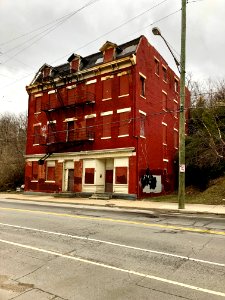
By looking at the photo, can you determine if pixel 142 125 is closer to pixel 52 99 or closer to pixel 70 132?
pixel 70 132

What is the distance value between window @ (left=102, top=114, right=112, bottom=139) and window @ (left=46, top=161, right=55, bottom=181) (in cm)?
721

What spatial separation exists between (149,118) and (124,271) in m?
23.3

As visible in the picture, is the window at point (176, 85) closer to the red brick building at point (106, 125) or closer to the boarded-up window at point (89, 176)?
the red brick building at point (106, 125)

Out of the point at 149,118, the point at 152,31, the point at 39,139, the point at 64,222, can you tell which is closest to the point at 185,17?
the point at 152,31

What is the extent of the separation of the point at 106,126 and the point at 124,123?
1973 millimetres

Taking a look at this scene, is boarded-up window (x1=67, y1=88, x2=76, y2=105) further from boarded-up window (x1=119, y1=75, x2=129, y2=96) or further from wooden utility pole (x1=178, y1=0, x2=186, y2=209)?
wooden utility pole (x1=178, y1=0, x2=186, y2=209)

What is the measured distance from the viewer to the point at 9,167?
38.7 meters

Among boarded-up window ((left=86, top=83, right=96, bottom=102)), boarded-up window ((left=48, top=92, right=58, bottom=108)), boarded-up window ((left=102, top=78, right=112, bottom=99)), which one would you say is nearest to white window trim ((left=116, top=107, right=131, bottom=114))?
boarded-up window ((left=102, top=78, right=112, bottom=99))

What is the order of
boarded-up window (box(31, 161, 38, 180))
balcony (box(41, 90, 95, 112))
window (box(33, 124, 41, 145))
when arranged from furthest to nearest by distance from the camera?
window (box(33, 124, 41, 145)) < boarded-up window (box(31, 161, 38, 180)) < balcony (box(41, 90, 95, 112))

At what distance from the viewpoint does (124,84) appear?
27656mm

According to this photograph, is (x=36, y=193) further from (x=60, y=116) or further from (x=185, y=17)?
(x=185, y=17)

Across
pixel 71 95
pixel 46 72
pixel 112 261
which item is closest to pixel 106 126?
pixel 71 95

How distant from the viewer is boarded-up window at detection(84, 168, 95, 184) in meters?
28.8

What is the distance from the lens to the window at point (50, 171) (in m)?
32.4
